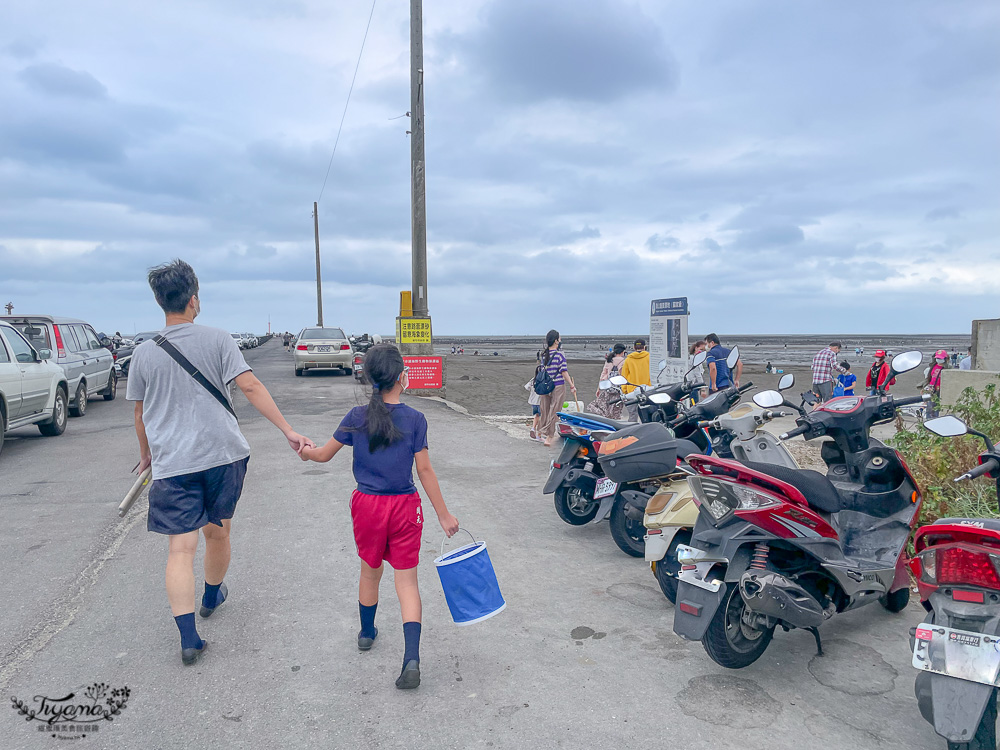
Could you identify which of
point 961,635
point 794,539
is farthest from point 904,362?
point 961,635

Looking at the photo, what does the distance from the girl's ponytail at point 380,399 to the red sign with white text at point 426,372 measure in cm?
1400

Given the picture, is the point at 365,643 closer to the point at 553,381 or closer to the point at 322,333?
the point at 553,381

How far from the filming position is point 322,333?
81.6 ft

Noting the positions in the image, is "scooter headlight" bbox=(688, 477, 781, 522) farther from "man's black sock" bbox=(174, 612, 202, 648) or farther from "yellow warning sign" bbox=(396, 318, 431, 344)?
"yellow warning sign" bbox=(396, 318, 431, 344)

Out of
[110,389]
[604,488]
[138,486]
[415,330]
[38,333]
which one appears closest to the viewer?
[138,486]

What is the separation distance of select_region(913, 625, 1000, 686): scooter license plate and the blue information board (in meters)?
9.13

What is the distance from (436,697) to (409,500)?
97cm

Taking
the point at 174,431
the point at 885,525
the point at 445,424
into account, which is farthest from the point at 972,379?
the point at 174,431

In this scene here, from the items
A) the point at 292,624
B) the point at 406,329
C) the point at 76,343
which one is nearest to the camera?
the point at 292,624

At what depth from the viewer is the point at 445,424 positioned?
13.2 meters

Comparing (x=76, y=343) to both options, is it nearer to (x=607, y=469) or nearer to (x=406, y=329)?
(x=406, y=329)

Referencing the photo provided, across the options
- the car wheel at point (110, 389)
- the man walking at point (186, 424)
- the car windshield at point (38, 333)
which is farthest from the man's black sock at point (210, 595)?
the car wheel at point (110, 389)

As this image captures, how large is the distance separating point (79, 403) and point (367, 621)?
12.1 metres

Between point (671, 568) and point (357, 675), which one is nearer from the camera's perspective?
point (357, 675)
